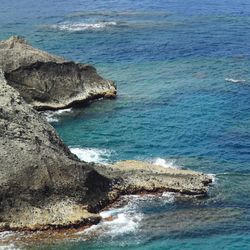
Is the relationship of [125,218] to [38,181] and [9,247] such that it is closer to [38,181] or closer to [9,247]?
[38,181]

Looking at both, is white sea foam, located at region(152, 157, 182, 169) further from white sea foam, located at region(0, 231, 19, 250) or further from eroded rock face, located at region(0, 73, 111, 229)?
white sea foam, located at region(0, 231, 19, 250)

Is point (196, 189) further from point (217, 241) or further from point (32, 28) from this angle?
point (32, 28)

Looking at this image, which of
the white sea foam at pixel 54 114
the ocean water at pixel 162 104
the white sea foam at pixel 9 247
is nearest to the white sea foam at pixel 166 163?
the ocean water at pixel 162 104

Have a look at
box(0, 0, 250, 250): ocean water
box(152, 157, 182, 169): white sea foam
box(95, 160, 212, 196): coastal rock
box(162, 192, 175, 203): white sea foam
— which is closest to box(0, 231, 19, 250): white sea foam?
box(0, 0, 250, 250): ocean water

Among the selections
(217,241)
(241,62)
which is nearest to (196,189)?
(217,241)

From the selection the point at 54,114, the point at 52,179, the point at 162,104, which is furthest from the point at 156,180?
the point at 162,104
